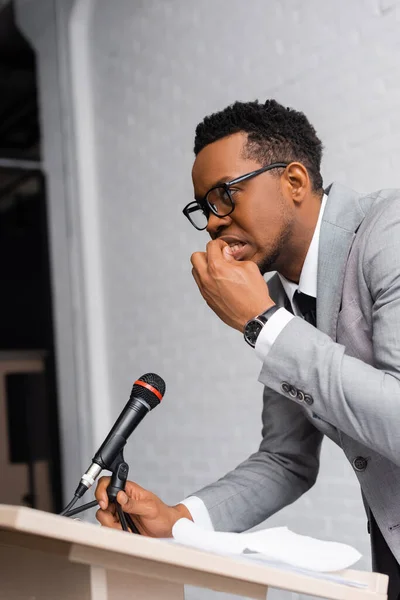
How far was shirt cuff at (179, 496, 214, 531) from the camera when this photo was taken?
1404mm

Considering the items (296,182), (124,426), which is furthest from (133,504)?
(296,182)

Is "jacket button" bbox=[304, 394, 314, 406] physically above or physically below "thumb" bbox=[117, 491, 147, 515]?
above

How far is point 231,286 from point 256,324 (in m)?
0.09

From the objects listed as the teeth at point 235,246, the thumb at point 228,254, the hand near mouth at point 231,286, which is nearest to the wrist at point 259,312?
the hand near mouth at point 231,286

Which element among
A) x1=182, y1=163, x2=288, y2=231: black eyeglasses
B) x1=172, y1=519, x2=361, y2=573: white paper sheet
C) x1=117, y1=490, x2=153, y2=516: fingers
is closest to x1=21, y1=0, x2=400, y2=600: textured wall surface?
x1=182, y1=163, x2=288, y2=231: black eyeglasses

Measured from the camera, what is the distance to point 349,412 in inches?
45.1

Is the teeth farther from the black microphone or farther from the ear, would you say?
the black microphone

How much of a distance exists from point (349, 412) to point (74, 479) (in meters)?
3.51

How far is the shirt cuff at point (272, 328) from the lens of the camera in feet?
3.91

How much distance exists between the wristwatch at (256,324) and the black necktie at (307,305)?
0.30 m

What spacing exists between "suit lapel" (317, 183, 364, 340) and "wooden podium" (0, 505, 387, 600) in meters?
0.51

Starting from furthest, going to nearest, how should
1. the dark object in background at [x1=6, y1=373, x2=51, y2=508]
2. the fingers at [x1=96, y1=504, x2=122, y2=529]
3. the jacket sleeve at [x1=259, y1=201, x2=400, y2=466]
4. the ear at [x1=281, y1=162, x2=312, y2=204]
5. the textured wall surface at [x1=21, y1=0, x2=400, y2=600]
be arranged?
1. the dark object in background at [x1=6, y1=373, x2=51, y2=508]
2. the textured wall surface at [x1=21, y1=0, x2=400, y2=600]
3. the ear at [x1=281, y1=162, x2=312, y2=204]
4. the fingers at [x1=96, y1=504, x2=122, y2=529]
5. the jacket sleeve at [x1=259, y1=201, x2=400, y2=466]

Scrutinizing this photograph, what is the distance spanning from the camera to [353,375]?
1142mm

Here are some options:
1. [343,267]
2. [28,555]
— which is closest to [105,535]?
[28,555]
